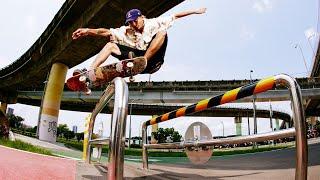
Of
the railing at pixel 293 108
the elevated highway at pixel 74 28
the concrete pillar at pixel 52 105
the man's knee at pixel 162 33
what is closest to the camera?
the railing at pixel 293 108

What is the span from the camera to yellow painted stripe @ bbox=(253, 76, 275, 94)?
1827 millimetres

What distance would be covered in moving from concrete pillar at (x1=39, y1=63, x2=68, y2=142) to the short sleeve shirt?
2094 cm

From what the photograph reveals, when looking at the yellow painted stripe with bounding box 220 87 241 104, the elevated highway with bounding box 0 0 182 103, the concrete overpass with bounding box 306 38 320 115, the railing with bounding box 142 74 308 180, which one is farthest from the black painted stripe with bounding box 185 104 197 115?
the concrete overpass with bounding box 306 38 320 115

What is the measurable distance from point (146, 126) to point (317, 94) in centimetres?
4392

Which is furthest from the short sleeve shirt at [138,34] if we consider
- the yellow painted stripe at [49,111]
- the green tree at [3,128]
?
the yellow painted stripe at [49,111]

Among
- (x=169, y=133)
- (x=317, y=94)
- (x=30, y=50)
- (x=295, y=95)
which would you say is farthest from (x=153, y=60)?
(x=169, y=133)

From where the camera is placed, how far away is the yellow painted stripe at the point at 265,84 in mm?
1827

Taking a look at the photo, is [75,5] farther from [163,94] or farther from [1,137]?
[163,94]

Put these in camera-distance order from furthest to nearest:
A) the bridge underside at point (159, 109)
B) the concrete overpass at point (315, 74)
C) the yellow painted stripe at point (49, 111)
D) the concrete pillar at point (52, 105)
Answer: the bridge underside at point (159, 109) → the concrete overpass at point (315, 74) → the yellow painted stripe at point (49, 111) → the concrete pillar at point (52, 105)

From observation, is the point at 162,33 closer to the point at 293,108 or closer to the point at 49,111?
the point at 293,108

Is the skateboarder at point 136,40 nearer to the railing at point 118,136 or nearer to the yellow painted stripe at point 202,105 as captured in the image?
the yellow painted stripe at point 202,105

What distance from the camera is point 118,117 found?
4.65 feet

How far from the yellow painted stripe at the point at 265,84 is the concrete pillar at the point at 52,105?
22903 mm

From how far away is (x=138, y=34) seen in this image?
3773 millimetres
